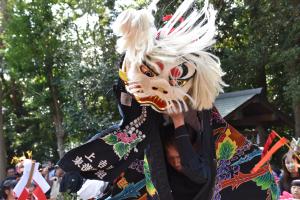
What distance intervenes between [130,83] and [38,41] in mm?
11073

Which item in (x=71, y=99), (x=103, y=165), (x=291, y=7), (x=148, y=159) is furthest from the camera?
(x=71, y=99)

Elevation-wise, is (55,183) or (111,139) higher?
(111,139)

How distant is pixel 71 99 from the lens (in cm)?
1261

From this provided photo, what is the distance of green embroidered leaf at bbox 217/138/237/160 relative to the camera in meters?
3.04

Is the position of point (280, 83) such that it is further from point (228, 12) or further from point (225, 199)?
point (225, 199)

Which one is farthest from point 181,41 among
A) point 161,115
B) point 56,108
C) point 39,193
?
point 56,108

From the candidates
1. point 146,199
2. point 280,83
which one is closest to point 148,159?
point 146,199

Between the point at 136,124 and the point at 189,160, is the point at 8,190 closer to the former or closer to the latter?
the point at 136,124

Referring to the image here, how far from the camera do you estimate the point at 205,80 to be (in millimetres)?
2533

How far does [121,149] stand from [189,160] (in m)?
0.67

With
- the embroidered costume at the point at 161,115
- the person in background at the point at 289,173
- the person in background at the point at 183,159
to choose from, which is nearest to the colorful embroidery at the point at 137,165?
the embroidered costume at the point at 161,115

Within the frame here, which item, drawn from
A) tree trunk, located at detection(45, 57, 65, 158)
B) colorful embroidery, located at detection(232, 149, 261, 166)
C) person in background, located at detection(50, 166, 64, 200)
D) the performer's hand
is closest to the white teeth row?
the performer's hand

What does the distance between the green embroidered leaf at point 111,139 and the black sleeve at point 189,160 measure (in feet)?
1.93

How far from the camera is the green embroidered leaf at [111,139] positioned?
2957 millimetres
